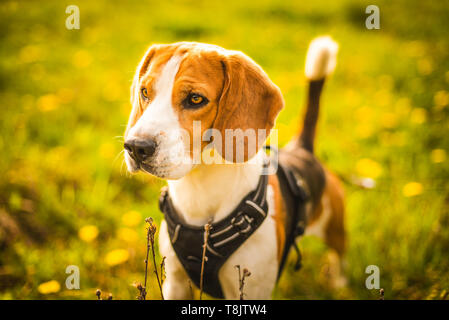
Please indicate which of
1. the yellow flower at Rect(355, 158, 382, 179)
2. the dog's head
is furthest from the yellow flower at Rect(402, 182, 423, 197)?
the dog's head

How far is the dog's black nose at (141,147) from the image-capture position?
1409 millimetres

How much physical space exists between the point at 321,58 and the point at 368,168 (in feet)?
4.76

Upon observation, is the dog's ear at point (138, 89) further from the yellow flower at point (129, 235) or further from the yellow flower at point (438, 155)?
the yellow flower at point (438, 155)

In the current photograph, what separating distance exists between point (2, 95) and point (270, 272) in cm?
420

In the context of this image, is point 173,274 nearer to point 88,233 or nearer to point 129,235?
point 129,235

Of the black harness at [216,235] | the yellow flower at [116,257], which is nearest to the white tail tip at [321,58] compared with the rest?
the black harness at [216,235]

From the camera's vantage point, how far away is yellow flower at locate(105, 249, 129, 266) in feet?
7.95

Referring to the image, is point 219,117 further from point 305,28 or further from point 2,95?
point 305,28

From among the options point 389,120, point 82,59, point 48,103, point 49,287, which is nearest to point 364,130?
point 389,120

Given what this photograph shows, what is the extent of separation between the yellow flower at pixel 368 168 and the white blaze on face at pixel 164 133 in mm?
2404

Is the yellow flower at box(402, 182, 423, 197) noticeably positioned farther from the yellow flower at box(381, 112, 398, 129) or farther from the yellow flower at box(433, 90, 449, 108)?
the yellow flower at box(433, 90, 449, 108)

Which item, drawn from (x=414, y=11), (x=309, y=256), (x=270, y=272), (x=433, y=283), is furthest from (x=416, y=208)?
(x=414, y=11)

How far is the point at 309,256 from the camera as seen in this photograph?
9.39 feet
